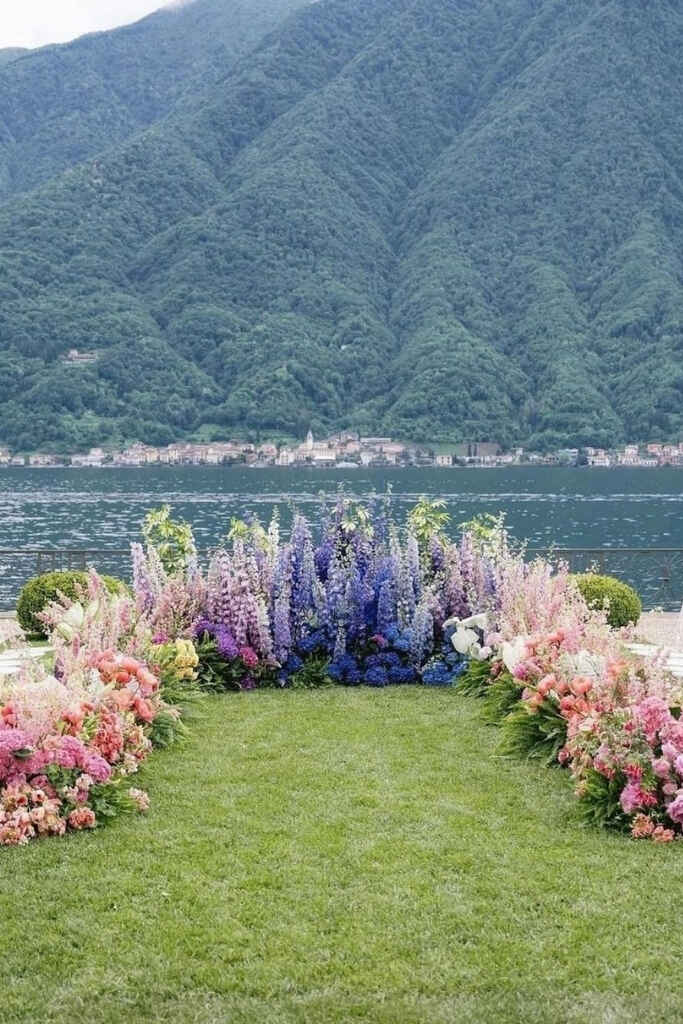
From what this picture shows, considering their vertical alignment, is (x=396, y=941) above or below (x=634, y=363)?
below

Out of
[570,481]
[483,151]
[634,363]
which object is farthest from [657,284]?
[483,151]

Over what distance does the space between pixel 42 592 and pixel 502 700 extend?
6562 millimetres

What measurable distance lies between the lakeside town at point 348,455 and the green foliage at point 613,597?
79.2m

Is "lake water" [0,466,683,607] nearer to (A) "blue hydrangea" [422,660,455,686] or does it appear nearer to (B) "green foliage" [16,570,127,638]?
(B) "green foliage" [16,570,127,638]

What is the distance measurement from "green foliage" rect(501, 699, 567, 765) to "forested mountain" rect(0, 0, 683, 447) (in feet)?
276

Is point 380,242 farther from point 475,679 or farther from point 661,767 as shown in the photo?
point 661,767

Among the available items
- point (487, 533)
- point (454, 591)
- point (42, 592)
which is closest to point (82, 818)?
point (454, 591)

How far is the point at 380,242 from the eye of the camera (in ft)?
373

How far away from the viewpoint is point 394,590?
30.6 ft

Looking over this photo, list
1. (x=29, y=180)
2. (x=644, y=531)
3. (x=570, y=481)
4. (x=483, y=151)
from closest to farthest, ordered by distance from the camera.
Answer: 1. (x=644, y=531)
2. (x=570, y=481)
3. (x=483, y=151)
4. (x=29, y=180)

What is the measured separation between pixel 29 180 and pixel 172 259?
155 ft

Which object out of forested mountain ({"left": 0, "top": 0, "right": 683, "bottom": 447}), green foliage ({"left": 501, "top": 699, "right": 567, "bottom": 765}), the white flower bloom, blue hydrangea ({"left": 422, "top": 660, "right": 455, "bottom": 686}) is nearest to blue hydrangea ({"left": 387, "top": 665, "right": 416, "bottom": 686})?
blue hydrangea ({"left": 422, "top": 660, "right": 455, "bottom": 686})

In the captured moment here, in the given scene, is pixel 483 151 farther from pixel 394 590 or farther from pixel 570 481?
pixel 394 590

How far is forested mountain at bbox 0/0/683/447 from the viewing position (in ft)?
309
